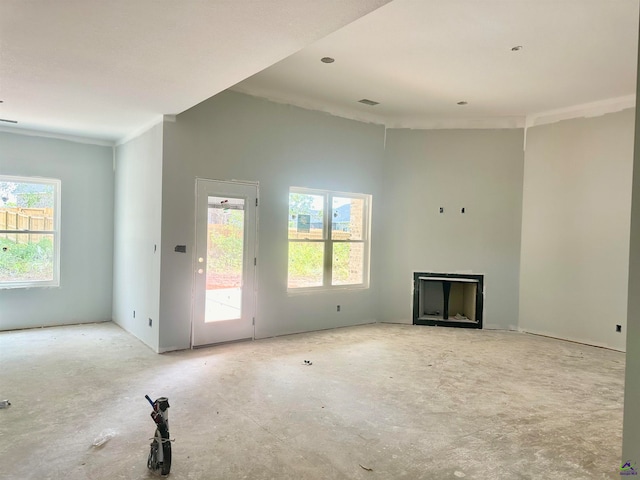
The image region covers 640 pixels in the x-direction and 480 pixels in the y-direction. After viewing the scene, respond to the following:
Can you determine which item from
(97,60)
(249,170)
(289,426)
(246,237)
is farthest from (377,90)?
(289,426)

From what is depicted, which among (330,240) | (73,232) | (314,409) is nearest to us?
(314,409)

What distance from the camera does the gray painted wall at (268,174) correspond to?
4789mm

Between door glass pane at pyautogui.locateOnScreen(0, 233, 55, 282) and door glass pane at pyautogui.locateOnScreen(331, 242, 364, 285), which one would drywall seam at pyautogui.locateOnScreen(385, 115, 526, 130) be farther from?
door glass pane at pyautogui.locateOnScreen(0, 233, 55, 282)

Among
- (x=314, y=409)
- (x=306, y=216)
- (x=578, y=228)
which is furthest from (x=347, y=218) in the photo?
(x=314, y=409)

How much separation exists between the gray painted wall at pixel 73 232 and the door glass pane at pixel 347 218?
3321mm

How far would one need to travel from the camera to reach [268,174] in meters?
5.47

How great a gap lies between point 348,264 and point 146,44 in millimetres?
4302

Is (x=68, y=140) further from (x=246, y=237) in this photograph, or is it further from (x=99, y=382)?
(x=99, y=382)

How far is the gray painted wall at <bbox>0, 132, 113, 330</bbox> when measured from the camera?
562cm

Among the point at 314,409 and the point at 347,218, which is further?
the point at 347,218

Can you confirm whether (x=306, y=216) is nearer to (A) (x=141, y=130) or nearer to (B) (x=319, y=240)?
(B) (x=319, y=240)

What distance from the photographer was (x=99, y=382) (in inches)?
150

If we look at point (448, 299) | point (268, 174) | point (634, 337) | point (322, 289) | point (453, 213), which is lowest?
point (448, 299)

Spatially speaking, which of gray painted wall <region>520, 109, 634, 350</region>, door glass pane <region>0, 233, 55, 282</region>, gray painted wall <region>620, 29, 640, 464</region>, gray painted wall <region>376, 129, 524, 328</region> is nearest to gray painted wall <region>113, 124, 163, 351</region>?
door glass pane <region>0, 233, 55, 282</region>
